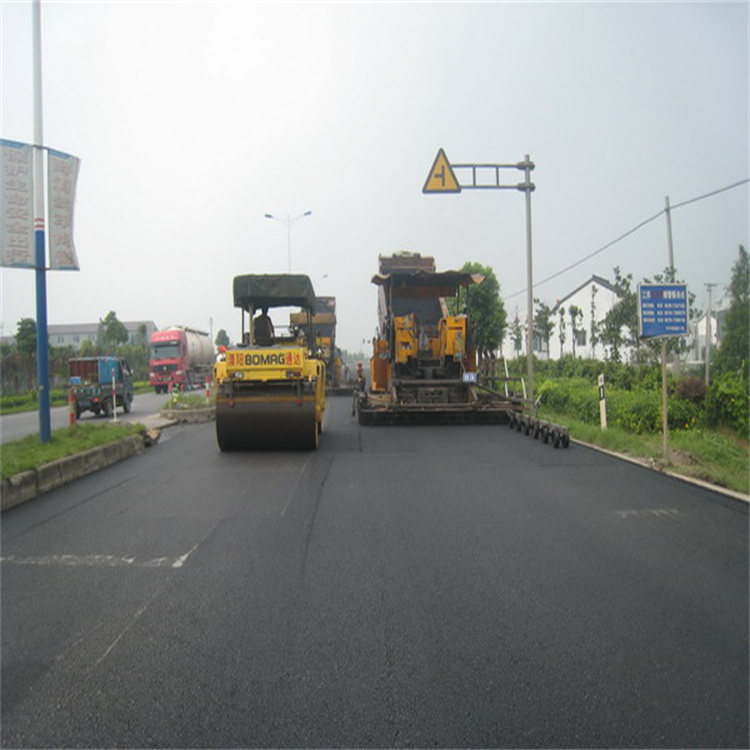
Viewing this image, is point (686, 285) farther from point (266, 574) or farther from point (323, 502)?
point (266, 574)

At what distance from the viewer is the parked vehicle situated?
22875 mm

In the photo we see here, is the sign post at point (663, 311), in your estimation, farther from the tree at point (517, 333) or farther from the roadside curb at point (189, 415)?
the tree at point (517, 333)

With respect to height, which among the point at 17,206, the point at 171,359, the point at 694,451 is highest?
the point at 17,206

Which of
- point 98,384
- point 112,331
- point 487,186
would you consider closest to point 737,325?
point 487,186

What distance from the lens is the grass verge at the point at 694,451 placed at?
8.80 metres

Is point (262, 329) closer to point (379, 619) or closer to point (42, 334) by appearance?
point (42, 334)

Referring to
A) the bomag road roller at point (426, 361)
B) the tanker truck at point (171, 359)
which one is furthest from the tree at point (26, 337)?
the bomag road roller at point (426, 361)

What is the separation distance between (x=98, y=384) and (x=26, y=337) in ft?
60.9

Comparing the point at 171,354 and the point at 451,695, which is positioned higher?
the point at 171,354

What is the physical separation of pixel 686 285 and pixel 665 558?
571cm

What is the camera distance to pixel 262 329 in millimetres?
13312

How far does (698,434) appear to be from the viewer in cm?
1209

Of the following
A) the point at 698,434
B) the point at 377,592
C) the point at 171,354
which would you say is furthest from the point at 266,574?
the point at 171,354

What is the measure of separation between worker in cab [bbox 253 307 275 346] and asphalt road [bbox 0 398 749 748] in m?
5.38
